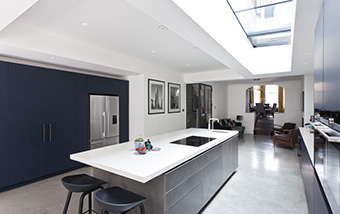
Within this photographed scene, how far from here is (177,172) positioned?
1902 mm

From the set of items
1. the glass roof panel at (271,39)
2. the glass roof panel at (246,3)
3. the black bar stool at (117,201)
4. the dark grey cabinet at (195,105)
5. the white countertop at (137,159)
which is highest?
the glass roof panel at (246,3)

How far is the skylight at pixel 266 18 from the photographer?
99.0 inches

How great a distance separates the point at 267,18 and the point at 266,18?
1 centimetres

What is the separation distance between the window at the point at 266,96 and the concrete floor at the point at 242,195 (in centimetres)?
543

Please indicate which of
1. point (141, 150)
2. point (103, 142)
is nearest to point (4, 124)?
point (103, 142)

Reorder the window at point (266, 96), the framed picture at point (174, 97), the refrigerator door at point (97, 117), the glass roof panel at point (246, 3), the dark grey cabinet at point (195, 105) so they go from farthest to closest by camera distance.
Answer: the window at point (266, 96), the dark grey cabinet at point (195, 105), the framed picture at point (174, 97), the refrigerator door at point (97, 117), the glass roof panel at point (246, 3)

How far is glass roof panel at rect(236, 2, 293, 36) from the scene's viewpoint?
2631 millimetres

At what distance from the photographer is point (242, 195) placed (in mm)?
2914

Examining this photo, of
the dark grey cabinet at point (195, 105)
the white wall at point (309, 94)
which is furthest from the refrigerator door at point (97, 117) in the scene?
the white wall at point (309, 94)

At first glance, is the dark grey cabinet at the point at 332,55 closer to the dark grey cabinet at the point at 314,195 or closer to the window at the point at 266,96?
the dark grey cabinet at the point at 314,195

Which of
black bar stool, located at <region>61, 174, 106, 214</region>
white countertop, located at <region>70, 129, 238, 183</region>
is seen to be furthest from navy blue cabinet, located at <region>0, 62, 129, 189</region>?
black bar stool, located at <region>61, 174, 106, 214</region>

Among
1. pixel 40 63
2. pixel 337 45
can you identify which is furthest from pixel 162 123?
pixel 337 45

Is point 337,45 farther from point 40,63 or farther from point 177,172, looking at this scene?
point 40,63

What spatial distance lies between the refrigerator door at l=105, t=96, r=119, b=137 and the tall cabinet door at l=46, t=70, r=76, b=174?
76cm
